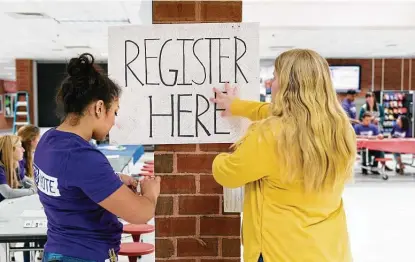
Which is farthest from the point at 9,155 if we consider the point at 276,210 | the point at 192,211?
the point at 276,210

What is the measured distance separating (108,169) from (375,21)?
9.39 metres

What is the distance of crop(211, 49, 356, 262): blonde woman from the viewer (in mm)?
1601

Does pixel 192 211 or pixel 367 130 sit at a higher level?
pixel 192 211

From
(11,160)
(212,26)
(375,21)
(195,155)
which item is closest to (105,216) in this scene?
(195,155)

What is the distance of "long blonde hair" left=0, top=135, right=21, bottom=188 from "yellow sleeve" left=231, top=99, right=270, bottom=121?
2.93 metres

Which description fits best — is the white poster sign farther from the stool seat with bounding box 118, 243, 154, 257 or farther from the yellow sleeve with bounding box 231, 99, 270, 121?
the stool seat with bounding box 118, 243, 154, 257

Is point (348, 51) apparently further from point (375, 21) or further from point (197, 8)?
point (197, 8)

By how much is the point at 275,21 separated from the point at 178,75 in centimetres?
A: 811

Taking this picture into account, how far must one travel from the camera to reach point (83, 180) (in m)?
1.60

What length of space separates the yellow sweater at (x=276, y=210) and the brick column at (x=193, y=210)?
0.46 metres

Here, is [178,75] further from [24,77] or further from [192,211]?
[24,77]

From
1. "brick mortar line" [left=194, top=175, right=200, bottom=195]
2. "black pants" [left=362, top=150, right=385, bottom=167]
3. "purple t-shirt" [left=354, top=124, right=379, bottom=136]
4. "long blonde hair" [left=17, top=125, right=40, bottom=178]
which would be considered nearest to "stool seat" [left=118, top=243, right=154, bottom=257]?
"brick mortar line" [left=194, top=175, right=200, bottom=195]

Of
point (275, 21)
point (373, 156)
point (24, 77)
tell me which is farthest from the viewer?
point (24, 77)

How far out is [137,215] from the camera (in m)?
1.67
